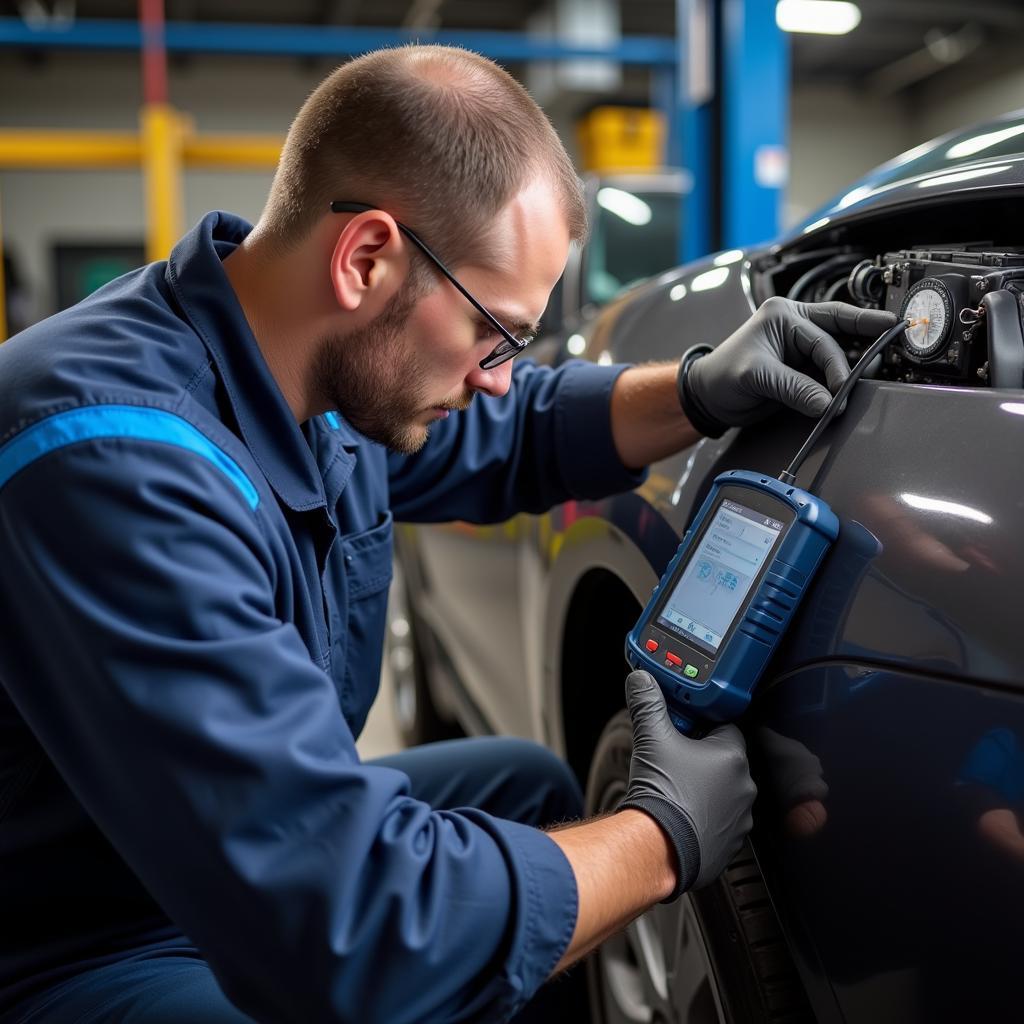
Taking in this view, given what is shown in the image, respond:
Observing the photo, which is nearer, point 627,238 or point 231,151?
point 627,238

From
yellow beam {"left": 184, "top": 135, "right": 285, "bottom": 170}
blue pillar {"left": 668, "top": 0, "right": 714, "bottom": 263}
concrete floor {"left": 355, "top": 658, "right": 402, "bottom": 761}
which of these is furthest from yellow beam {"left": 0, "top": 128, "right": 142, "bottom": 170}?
concrete floor {"left": 355, "top": 658, "right": 402, "bottom": 761}

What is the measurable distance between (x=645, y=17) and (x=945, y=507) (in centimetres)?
1256

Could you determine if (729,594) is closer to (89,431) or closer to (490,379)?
(490,379)

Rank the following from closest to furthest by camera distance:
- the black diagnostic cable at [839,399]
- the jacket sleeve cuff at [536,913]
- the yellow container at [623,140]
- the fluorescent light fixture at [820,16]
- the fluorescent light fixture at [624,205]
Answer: the jacket sleeve cuff at [536,913]
the black diagnostic cable at [839,399]
the fluorescent light fixture at [624,205]
the yellow container at [623,140]
the fluorescent light fixture at [820,16]

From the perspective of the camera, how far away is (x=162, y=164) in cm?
564

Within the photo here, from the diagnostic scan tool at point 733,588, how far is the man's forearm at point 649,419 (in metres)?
0.27

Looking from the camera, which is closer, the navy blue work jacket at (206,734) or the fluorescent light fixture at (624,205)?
the navy blue work jacket at (206,734)

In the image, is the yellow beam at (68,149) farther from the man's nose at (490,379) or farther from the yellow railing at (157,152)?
the man's nose at (490,379)

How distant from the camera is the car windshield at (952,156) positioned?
1.06m

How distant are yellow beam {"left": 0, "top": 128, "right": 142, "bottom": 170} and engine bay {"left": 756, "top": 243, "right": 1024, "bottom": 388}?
18.0 feet

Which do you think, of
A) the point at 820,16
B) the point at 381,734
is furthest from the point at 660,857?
the point at 820,16

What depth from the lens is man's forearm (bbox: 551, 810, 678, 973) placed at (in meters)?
0.91

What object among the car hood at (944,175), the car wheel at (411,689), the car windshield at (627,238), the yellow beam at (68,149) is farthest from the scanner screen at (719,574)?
the yellow beam at (68,149)

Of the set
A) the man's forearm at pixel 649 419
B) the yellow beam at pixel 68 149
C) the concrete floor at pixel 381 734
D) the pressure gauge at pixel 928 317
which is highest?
the yellow beam at pixel 68 149
